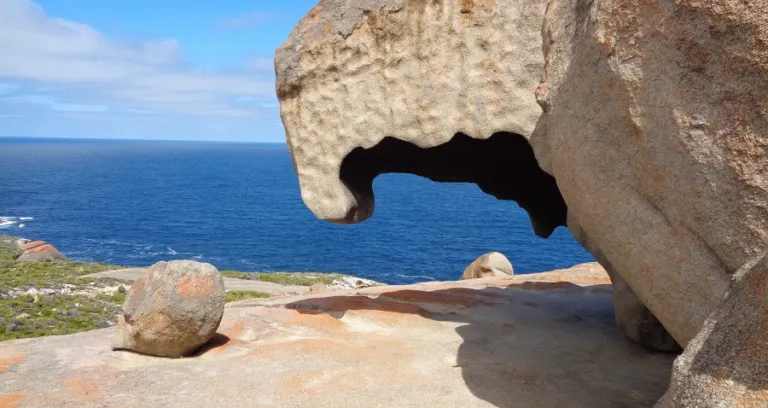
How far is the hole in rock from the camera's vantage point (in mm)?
12219

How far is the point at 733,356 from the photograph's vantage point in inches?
172

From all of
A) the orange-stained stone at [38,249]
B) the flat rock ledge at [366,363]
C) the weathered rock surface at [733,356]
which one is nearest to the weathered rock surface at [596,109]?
the weathered rock surface at [733,356]

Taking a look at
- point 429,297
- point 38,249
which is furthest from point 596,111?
point 38,249

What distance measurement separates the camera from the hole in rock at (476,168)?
12.2m

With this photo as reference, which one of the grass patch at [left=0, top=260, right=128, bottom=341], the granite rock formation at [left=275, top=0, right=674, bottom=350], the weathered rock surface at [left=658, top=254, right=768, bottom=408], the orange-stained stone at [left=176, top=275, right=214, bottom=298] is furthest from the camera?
the grass patch at [left=0, top=260, right=128, bottom=341]

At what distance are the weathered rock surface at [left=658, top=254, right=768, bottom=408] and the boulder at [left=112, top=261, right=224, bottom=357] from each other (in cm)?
674

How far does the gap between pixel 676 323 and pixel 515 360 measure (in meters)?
3.16

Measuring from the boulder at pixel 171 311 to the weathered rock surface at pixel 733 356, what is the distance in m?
6.74

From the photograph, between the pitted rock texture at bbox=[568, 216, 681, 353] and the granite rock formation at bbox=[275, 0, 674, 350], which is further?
the granite rock formation at bbox=[275, 0, 674, 350]

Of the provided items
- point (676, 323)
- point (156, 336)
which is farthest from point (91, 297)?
point (676, 323)

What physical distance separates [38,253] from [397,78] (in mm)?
40070

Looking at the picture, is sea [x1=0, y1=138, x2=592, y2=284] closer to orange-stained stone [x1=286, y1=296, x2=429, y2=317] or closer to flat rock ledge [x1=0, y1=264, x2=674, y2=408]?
orange-stained stone [x1=286, y1=296, x2=429, y2=317]

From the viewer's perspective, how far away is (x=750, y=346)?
4297 mm

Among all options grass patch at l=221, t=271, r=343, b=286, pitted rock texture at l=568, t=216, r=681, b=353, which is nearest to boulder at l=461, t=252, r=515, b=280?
pitted rock texture at l=568, t=216, r=681, b=353
